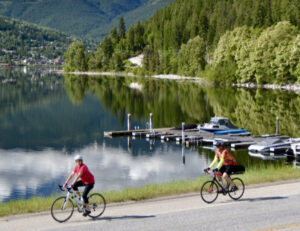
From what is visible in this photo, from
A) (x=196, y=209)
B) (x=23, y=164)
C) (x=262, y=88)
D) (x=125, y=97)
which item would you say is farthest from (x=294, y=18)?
(x=196, y=209)

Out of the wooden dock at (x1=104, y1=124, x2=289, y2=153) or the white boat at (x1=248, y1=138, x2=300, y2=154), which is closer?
the white boat at (x1=248, y1=138, x2=300, y2=154)

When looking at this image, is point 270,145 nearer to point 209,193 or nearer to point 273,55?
point 209,193

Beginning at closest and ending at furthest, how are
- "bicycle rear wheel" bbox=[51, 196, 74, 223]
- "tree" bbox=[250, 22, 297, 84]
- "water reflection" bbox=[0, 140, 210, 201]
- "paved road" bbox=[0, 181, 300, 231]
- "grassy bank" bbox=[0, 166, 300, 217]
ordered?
"paved road" bbox=[0, 181, 300, 231] → "bicycle rear wheel" bbox=[51, 196, 74, 223] → "grassy bank" bbox=[0, 166, 300, 217] → "water reflection" bbox=[0, 140, 210, 201] → "tree" bbox=[250, 22, 297, 84]

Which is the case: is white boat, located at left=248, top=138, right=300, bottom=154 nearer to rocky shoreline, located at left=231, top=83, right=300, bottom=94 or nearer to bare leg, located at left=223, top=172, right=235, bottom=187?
bare leg, located at left=223, top=172, right=235, bottom=187

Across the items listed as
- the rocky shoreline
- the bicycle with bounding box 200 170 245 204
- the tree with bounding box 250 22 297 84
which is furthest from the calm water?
the bicycle with bounding box 200 170 245 204

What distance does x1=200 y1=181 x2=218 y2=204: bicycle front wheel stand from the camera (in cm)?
1847

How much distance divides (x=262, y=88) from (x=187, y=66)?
60217 millimetres

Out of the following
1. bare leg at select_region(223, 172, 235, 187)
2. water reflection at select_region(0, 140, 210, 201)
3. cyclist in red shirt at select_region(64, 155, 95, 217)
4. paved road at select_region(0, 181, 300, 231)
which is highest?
cyclist in red shirt at select_region(64, 155, 95, 217)

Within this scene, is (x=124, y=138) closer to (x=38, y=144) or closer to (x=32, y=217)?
(x=38, y=144)

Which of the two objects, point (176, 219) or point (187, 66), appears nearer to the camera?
point (176, 219)

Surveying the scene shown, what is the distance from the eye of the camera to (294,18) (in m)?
143

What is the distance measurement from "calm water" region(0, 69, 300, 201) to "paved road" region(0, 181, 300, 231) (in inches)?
476

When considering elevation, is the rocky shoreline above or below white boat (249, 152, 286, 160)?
above

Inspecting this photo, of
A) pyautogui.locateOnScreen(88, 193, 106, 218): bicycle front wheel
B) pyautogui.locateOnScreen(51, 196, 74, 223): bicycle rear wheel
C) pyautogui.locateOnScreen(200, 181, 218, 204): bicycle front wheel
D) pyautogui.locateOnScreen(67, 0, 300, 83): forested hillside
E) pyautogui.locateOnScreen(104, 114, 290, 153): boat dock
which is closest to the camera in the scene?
pyautogui.locateOnScreen(51, 196, 74, 223): bicycle rear wheel
